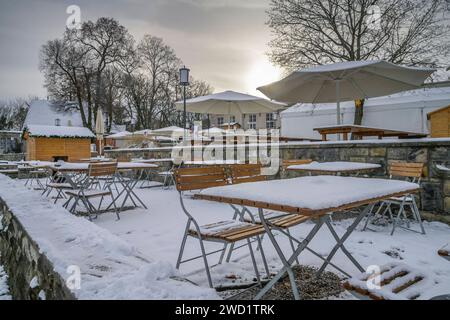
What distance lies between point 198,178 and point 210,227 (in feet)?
1.70

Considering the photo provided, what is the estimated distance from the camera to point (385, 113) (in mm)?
14328

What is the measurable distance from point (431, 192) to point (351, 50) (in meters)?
12.0

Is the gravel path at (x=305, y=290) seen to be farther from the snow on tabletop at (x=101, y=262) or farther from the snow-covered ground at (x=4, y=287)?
the snow-covered ground at (x=4, y=287)

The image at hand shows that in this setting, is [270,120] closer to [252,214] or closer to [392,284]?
[252,214]

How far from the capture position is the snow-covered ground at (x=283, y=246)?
2656mm

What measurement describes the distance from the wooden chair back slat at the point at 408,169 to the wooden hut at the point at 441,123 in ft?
24.8

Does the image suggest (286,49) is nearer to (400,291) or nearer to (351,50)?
(351,50)

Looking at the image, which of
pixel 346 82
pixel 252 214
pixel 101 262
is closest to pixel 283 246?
pixel 252 214

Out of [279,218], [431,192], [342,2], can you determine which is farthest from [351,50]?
[279,218]

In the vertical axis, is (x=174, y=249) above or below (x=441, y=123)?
below

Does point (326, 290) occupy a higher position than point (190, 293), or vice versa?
point (190, 293)

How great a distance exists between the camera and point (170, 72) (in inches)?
1201

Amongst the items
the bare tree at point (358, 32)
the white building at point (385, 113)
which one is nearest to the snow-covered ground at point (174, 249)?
the white building at point (385, 113)

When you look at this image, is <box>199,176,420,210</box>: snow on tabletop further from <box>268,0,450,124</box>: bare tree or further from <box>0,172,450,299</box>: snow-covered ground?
<box>268,0,450,124</box>: bare tree
